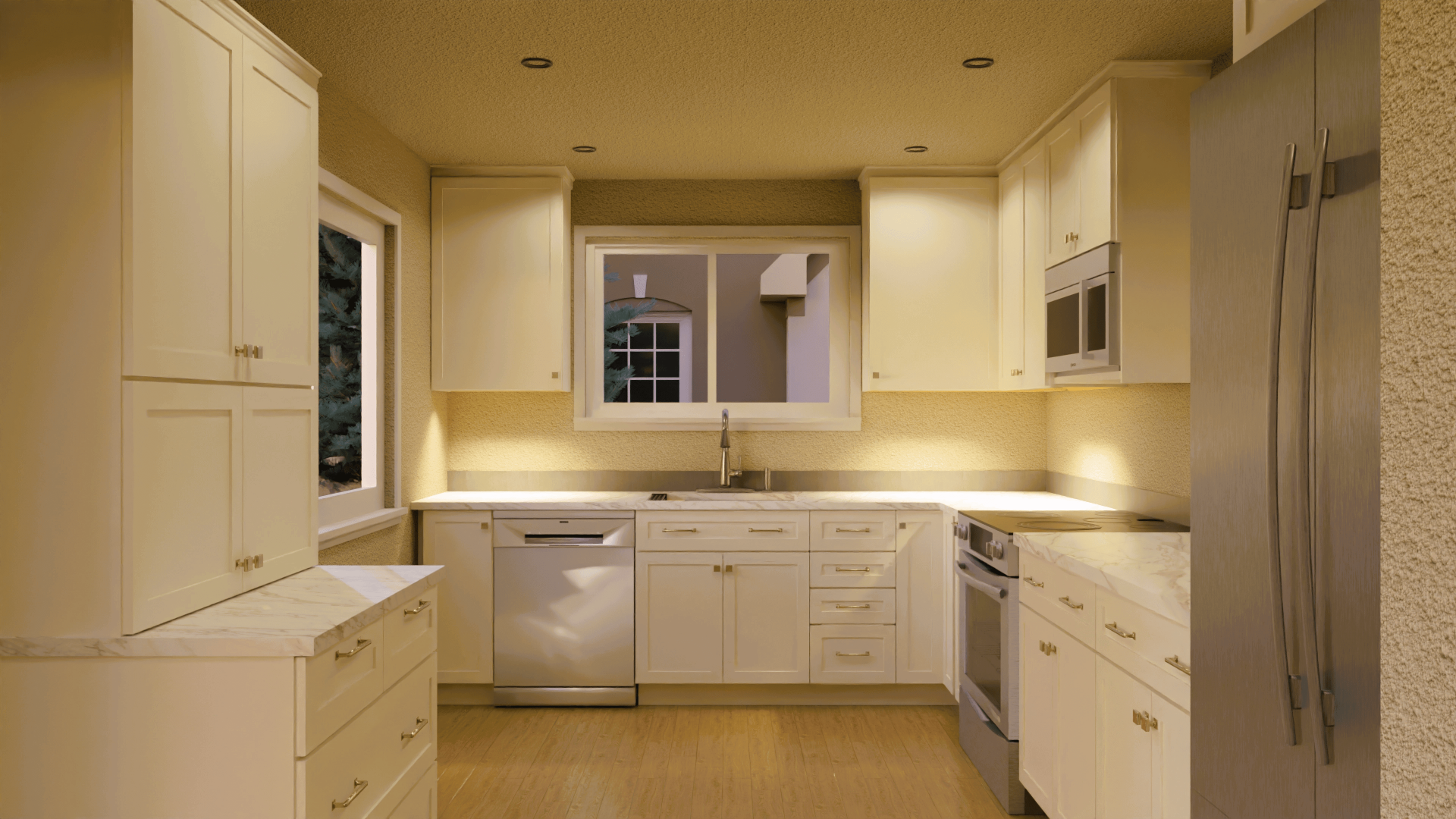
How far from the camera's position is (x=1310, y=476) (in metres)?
1.07

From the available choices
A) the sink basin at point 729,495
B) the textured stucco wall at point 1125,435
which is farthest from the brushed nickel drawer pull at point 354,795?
the textured stucco wall at point 1125,435

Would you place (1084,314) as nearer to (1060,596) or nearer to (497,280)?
(1060,596)

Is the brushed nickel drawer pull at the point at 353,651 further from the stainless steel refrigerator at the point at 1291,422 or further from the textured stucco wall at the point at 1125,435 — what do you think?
the textured stucco wall at the point at 1125,435

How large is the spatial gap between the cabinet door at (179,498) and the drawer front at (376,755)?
0.43 m

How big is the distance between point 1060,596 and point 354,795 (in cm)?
191

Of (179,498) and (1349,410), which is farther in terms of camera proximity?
(179,498)

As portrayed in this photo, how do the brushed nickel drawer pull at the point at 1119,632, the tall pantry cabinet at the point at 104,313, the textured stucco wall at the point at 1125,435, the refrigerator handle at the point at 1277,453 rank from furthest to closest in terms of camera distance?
the textured stucco wall at the point at 1125,435 → the brushed nickel drawer pull at the point at 1119,632 → the tall pantry cabinet at the point at 104,313 → the refrigerator handle at the point at 1277,453

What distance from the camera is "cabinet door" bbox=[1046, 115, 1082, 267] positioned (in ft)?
10.3

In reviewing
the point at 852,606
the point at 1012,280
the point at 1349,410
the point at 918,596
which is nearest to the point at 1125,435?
the point at 1012,280

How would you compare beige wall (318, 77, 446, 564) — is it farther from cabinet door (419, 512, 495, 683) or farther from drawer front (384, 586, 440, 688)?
drawer front (384, 586, 440, 688)

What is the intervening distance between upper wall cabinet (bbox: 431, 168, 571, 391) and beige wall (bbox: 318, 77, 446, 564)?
3.7 inches

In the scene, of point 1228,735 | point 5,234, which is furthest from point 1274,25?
point 5,234

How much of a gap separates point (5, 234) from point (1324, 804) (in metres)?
2.35

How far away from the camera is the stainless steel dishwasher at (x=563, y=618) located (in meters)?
3.81
